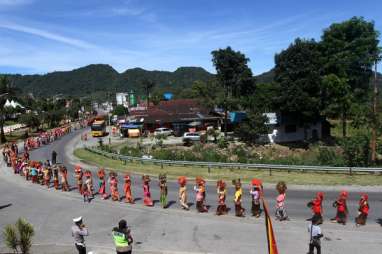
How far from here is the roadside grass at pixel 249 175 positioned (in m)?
25.4

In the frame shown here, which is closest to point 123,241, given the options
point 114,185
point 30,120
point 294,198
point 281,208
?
point 281,208

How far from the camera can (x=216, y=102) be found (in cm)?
6231

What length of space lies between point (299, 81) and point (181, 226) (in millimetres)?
43287

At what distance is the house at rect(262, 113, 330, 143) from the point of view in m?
61.2

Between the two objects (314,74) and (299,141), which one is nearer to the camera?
(314,74)

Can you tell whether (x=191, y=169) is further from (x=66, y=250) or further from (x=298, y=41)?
(x=298, y=41)

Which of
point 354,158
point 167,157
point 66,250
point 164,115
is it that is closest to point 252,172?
point 354,158

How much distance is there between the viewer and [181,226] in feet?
55.0

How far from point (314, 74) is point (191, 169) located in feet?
101

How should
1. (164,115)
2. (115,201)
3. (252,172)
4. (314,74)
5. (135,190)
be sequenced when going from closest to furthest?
(115,201)
(135,190)
(252,172)
(314,74)
(164,115)

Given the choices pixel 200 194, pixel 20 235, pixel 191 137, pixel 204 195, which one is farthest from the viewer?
pixel 191 137

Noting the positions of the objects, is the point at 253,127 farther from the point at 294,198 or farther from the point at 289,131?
the point at 294,198

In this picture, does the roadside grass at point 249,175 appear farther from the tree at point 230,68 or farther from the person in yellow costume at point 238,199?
the tree at point 230,68

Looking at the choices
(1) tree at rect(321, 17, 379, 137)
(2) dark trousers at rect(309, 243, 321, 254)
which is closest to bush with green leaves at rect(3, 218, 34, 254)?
(2) dark trousers at rect(309, 243, 321, 254)
